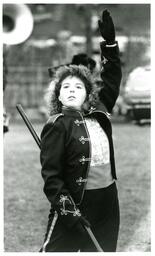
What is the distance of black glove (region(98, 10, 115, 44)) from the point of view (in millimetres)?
2363

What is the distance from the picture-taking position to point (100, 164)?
2289 millimetres

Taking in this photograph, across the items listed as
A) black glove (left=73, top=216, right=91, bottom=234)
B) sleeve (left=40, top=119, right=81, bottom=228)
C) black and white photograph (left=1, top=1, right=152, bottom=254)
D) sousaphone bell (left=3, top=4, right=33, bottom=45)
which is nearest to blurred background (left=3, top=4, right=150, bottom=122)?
black and white photograph (left=1, top=1, right=152, bottom=254)

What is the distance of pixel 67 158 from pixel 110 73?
53 cm

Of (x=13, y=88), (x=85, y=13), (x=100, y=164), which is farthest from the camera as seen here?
(x=13, y=88)

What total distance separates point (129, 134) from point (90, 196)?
5.32m

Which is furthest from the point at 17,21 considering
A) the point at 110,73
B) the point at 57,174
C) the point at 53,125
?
the point at 57,174

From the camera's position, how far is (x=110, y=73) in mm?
2477

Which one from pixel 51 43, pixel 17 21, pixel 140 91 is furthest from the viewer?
pixel 51 43

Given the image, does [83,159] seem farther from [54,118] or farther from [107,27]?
[107,27]

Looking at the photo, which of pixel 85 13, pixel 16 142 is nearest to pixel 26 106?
pixel 85 13

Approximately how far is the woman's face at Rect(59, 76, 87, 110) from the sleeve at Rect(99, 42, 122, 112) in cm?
18

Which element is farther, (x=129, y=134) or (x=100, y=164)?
(x=129, y=134)

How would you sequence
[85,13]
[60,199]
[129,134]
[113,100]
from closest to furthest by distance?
[60,199] → [113,100] → [129,134] → [85,13]

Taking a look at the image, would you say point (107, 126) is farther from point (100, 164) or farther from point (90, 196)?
point (90, 196)
